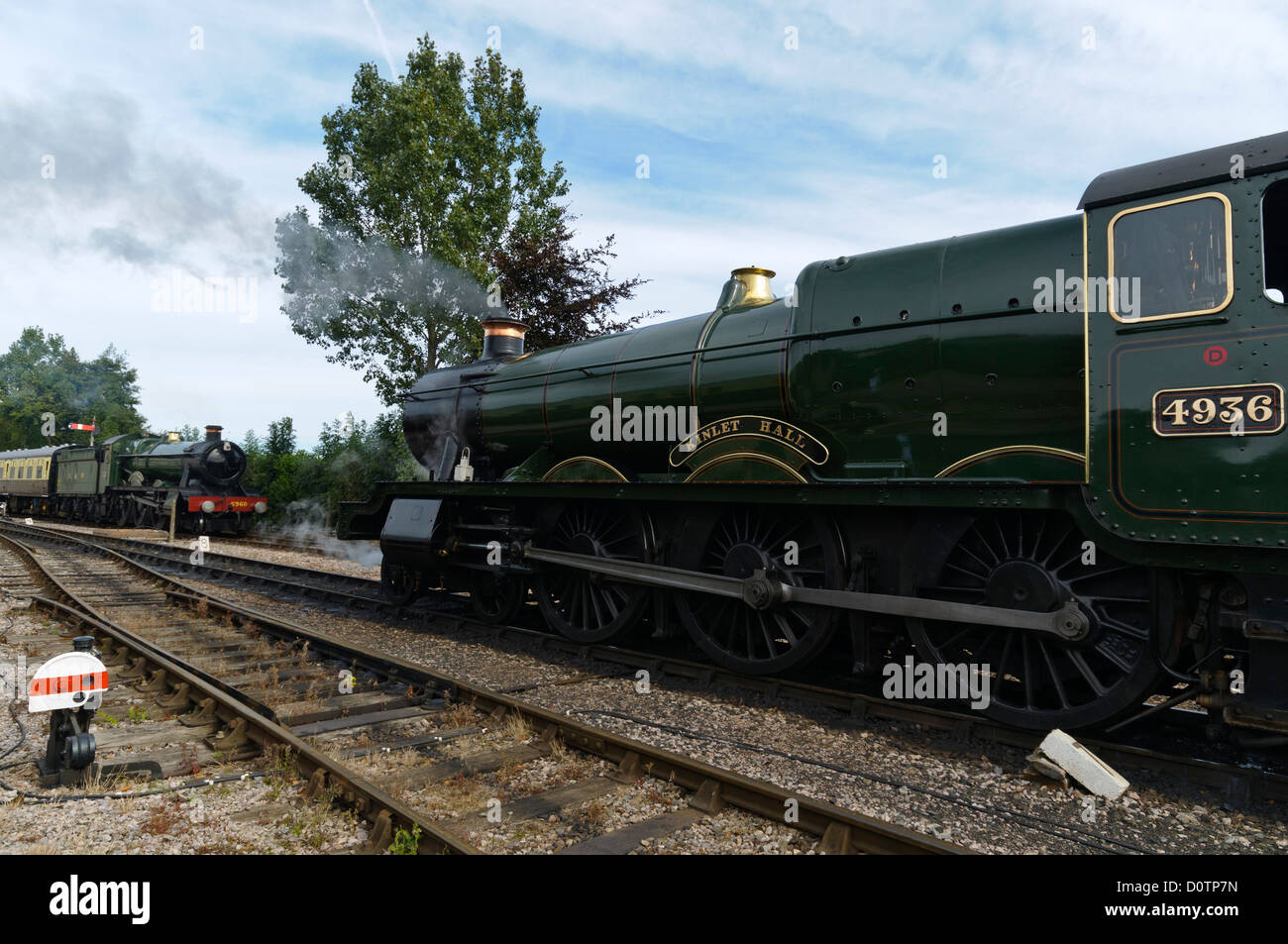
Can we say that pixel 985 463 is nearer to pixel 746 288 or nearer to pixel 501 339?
pixel 746 288

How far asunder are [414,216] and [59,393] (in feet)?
192

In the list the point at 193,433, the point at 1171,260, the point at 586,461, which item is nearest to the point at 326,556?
the point at 586,461

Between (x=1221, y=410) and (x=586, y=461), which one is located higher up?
(x=1221, y=410)

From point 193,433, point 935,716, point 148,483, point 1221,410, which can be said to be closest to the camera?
point 1221,410

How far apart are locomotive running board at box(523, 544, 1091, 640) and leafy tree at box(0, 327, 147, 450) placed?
62785 mm

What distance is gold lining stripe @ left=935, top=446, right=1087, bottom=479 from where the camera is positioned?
4871 mm

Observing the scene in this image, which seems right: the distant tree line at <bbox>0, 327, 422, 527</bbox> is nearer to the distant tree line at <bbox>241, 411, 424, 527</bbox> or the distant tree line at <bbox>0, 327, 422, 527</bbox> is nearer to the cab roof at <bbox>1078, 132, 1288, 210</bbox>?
the distant tree line at <bbox>241, 411, 424, 527</bbox>

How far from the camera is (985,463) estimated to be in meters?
5.26

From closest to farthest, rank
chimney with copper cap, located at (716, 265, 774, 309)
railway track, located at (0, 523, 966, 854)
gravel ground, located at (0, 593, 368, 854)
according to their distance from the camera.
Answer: gravel ground, located at (0, 593, 368, 854) → railway track, located at (0, 523, 966, 854) → chimney with copper cap, located at (716, 265, 774, 309)

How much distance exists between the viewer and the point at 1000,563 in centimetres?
511

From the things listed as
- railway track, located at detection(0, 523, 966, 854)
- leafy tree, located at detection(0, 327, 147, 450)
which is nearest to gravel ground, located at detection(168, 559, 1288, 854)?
railway track, located at detection(0, 523, 966, 854)

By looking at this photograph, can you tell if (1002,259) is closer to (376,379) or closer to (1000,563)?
(1000,563)
